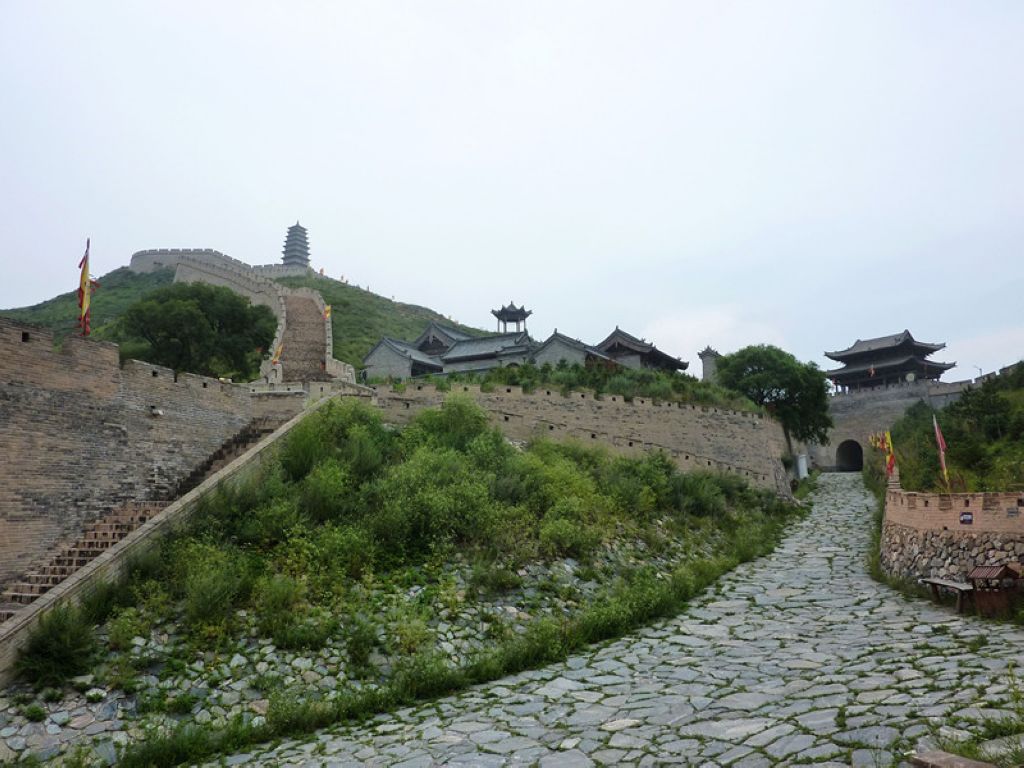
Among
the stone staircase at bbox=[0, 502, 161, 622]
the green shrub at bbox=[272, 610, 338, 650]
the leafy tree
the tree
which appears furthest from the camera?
the tree

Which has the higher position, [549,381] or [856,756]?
[549,381]

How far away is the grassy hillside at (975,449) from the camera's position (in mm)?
15023

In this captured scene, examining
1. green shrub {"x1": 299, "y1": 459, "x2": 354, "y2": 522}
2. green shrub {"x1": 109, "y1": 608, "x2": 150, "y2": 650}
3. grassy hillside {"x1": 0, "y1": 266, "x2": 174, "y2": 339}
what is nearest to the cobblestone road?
green shrub {"x1": 109, "y1": 608, "x2": 150, "y2": 650}

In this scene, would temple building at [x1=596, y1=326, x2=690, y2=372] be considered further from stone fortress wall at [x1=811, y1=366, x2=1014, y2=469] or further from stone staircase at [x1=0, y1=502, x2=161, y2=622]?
stone staircase at [x1=0, y1=502, x2=161, y2=622]

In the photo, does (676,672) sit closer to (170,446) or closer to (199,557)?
(199,557)

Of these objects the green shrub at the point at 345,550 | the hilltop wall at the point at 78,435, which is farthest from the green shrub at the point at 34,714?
the green shrub at the point at 345,550

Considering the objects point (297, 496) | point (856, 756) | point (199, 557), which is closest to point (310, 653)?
point (199, 557)

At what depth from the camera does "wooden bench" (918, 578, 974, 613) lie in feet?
32.2

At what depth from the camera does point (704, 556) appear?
1534 cm

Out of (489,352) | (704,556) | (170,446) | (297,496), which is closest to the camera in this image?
(297,496)

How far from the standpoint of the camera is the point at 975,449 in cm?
1730

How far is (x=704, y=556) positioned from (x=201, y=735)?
434 inches

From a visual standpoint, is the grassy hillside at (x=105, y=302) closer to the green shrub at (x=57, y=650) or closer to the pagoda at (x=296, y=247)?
the pagoda at (x=296, y=247)

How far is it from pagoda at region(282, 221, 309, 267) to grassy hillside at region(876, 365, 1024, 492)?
6873 cm
